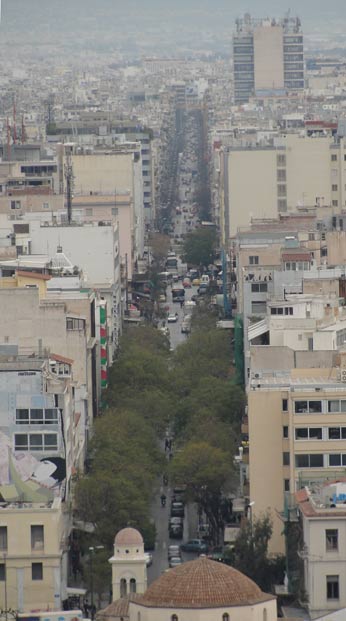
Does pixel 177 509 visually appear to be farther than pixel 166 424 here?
No

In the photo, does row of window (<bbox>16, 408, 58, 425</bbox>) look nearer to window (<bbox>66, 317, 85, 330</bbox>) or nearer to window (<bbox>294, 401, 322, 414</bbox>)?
window (<bbox>294, 401, 322, 414</bbox>)

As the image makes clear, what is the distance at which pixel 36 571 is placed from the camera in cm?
5494

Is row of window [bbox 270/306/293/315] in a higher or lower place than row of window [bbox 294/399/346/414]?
higher

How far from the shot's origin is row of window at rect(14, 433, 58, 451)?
58938 millimetres

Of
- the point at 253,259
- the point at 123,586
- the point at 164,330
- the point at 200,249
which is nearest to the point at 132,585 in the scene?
the point at 123,586

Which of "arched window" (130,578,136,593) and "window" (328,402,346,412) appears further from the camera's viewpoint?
"window" (328,402,346,412)

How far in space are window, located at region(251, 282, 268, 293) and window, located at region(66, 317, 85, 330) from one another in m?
10.2

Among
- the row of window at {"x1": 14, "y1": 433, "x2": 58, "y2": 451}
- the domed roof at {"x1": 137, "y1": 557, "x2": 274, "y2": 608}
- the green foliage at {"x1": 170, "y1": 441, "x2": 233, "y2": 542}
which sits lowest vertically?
the domed roof at {"x1": 137, "y1": 557, "x2": 274, "y2": 608}

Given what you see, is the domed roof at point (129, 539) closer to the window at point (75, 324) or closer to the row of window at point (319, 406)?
the row of window at point (319, 406)

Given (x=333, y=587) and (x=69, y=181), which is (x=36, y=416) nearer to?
(x=333, y=587)

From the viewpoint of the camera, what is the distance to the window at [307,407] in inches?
2255

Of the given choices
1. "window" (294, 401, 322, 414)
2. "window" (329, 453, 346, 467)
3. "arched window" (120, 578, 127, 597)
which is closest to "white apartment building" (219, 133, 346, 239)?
"window" (294, 401, 322, 414)

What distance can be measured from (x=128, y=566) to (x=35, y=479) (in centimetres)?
850

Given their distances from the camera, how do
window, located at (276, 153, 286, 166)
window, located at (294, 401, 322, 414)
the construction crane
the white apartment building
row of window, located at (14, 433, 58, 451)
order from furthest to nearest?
window, located at (276, 153, 286, 166)
the white apartment building
the construction crane
row of window, located at (14, 433, 58, 451)
window, located at (294, 401, 322, 414)
